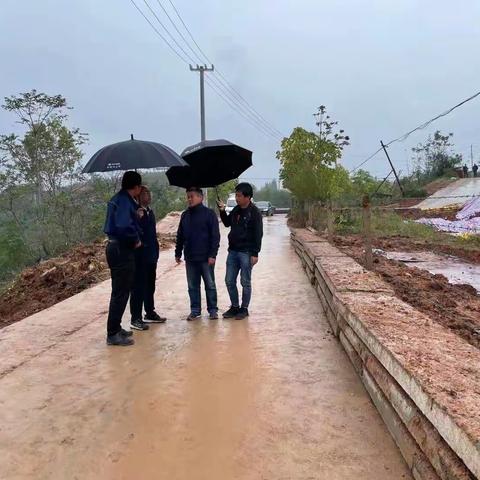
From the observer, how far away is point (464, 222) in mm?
23641

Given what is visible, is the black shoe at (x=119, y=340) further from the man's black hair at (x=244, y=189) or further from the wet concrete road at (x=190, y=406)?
the man's black hair at (x=244, y=189)

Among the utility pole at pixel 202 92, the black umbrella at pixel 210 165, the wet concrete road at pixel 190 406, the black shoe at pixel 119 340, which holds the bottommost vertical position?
the wet concrete road at pixel 190 406

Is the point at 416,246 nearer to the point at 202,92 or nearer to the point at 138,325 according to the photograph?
the point at 138,325

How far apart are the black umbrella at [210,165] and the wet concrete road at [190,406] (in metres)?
1.76

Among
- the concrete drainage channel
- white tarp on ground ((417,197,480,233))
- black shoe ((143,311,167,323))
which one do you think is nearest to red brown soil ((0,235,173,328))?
black shoe ((143,311,167,323))

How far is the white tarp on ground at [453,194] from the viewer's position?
33.0m

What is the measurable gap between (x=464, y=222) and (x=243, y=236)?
1967 centimetres

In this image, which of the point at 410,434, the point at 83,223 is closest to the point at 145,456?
the point at 410,434

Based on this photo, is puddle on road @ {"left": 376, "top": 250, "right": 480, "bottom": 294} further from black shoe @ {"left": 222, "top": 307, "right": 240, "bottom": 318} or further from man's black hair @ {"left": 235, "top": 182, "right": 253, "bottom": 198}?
man's black hair @ {"left": 235, "top": 182, "right": 253, "bottom": 198}

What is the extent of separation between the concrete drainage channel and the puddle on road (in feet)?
17.6

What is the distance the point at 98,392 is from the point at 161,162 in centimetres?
227

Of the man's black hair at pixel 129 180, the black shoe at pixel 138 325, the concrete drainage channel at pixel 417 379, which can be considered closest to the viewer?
the concrete drainage channel at pixel 417 379

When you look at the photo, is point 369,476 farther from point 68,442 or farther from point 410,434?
point 68,442

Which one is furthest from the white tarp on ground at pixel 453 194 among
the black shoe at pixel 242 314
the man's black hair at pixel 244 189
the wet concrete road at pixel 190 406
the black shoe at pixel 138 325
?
the wet concrete road at pixel 190 406
